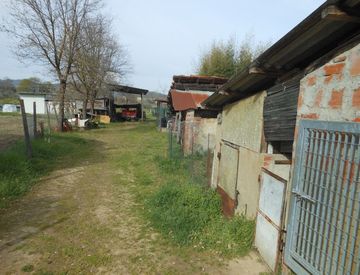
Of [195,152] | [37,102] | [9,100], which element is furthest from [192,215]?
[9,100]

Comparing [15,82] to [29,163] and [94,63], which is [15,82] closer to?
[94,63]

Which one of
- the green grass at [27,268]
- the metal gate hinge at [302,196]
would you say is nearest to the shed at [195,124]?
the metal gate hinge at [302,196]

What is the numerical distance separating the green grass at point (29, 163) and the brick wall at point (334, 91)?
248 inches

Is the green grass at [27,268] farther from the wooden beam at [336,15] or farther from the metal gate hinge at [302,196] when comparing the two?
the wooden beam at [336,15]

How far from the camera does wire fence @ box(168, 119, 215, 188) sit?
8727mm

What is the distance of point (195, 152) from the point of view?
11.9 m

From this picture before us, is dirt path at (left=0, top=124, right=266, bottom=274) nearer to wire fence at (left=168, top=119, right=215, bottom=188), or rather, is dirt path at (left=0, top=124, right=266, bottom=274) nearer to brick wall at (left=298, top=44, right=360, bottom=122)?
wire fence at (left=168, top=119, right=215, bottom=188)

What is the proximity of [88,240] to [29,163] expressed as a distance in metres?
5.50

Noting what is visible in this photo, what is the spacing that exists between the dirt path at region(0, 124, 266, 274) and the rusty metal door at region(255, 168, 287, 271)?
246 mm

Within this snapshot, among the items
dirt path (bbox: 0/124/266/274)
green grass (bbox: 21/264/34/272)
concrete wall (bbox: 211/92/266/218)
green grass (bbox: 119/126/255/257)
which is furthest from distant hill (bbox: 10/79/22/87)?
green grass (bbox: 21/264/34/272)

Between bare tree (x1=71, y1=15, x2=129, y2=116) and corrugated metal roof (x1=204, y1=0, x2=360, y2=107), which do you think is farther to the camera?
bare tree (x1=71, y1=15, x2=129, y2=116)

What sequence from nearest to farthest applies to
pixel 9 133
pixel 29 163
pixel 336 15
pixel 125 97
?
pixel 336 15
pixel 29 163
pixel 9 133
pixel 125 97

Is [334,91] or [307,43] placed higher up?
[307,43]

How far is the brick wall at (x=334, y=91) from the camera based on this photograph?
301cm
